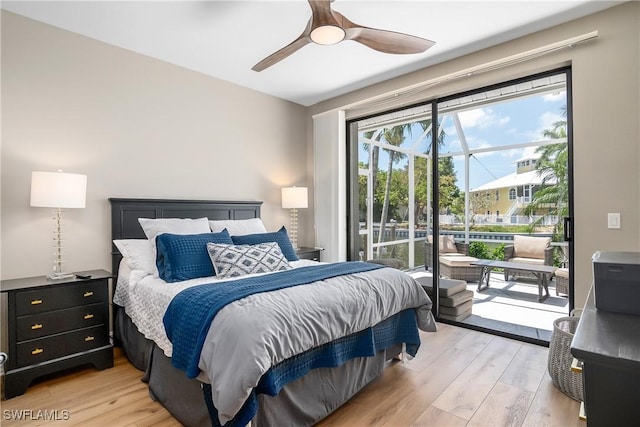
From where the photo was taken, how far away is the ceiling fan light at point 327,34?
6.83 feet

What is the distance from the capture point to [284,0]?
7.99 feet

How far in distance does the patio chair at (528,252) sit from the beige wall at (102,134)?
2983mm

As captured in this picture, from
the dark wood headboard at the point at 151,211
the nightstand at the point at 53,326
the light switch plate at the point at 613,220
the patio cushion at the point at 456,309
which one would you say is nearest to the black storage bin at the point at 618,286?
the light switch plate at the point at 613,220

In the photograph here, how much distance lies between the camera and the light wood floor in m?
1.92

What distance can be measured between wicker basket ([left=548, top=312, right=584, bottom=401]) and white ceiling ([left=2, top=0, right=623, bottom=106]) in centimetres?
237

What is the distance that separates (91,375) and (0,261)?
111cm

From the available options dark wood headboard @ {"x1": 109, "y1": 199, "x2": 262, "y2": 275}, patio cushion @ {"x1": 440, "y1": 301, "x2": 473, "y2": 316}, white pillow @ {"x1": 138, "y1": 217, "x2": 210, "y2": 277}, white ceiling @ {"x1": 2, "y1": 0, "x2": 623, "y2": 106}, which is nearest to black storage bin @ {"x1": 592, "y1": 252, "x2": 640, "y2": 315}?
white ceiling @ {"x1": 2, "y1": 0, "x2": 623, "y2": 106}

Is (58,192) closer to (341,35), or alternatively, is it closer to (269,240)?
(269,240)

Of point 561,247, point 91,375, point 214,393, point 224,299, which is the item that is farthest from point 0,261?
point 561,247

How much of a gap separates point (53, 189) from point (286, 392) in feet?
7.13

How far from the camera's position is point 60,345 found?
2.38 meters

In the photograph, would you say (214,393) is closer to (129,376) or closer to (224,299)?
(224,299)

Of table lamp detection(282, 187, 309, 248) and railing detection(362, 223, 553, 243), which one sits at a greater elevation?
table lamp detection(282, 187, 309, 248)

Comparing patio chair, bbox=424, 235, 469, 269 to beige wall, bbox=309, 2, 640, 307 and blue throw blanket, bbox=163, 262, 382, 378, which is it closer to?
beige wall, bbox=309, 2, 640, 307
